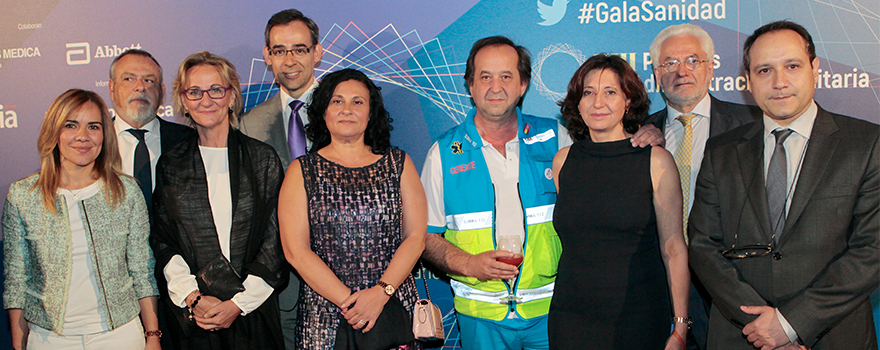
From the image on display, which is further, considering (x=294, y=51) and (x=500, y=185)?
(x=294, y=51)

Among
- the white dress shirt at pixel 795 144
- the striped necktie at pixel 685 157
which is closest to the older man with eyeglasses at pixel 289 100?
the striped necktie at pixel 685 157

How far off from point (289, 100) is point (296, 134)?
0.26 meters

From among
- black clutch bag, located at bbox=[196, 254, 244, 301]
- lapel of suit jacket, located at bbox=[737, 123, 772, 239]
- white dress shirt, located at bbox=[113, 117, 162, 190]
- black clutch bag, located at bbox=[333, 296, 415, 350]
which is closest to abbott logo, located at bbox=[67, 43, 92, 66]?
white dress shirt, located at bbox=[113, 117, 162, 190]

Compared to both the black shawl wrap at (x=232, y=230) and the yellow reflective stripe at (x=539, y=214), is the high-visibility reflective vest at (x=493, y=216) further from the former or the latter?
the black shawl wrap at (x=232, y=230)

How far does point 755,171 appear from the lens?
2.31 meters

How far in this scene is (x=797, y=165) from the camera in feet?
7.36

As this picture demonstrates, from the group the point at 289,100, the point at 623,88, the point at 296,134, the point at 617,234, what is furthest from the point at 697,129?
the point at 289,100

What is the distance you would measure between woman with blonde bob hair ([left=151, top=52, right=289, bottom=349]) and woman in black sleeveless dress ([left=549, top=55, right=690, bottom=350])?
1475 mm

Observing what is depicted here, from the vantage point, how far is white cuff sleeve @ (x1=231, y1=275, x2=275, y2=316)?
9.15 ft

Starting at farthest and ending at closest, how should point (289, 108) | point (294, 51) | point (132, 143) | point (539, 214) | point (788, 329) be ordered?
point (289, 108) < point (294, 51) < point (132, 143) < point (539, 214) < point (788, 329)

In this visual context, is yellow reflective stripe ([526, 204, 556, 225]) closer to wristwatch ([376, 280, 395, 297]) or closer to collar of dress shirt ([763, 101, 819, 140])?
wristwatch ([376, 280, 395, 297])

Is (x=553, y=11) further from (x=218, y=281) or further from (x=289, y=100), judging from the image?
(x=218, y=281)

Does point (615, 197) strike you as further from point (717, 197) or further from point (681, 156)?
point (681, 156)

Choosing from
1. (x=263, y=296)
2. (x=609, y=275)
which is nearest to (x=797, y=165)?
(x=609, y=275)
